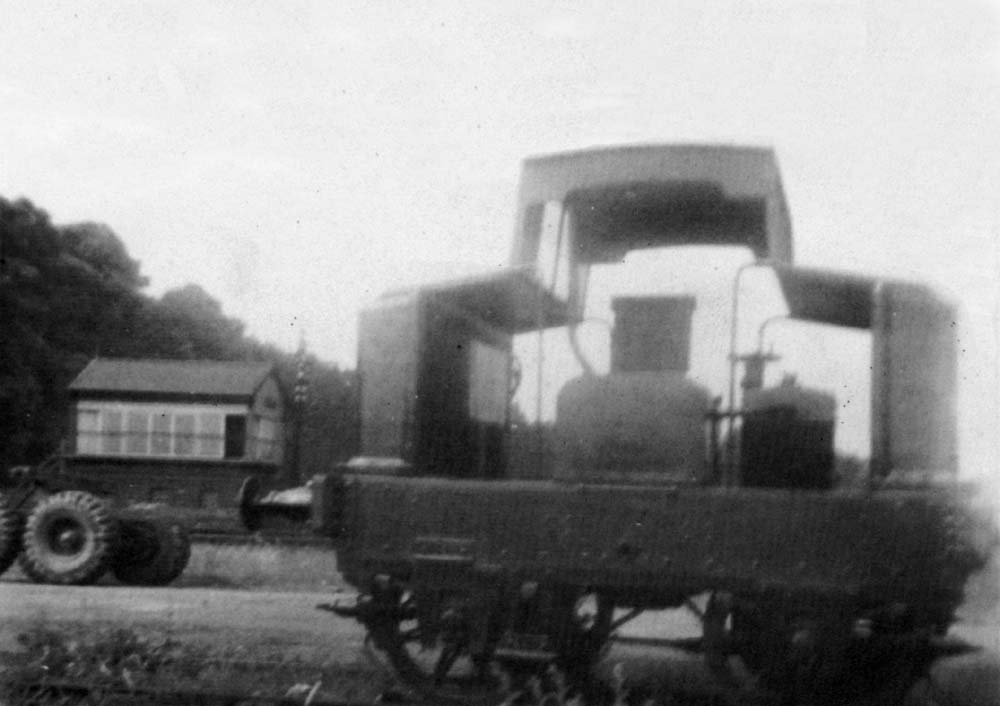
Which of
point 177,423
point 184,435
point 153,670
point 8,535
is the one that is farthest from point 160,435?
point 153,670

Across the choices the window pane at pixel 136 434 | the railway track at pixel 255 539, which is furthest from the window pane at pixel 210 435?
the railway track at pixel 255 539

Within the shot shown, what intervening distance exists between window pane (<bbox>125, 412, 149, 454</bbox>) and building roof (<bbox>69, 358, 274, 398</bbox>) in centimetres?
37

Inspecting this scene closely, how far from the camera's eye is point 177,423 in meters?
21.2

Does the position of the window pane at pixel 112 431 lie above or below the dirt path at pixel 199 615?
above

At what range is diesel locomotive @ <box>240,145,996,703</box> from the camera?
6.03 meters

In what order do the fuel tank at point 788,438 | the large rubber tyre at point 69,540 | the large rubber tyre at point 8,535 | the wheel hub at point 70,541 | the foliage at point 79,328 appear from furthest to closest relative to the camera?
the foliage at point 79,328
the large rubber tyre at point 8,535
the wheel hub at point 70,541
the large rubber tyre at point 69,540
the fuel tank at point 788,438

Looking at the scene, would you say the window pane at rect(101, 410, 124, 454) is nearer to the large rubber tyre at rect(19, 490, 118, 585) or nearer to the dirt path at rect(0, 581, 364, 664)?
the large rubber tyre at rect(19, 490, 118, 585)

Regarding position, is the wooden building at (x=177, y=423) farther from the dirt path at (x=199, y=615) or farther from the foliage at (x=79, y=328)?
the dirt path at (x=199, y=615)

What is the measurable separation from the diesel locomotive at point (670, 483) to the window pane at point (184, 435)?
13.9 metres

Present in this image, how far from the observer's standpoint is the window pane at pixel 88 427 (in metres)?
20.1

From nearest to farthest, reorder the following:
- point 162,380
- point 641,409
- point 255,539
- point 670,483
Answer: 1. point 670,483
2. point 641,409
3. point 255,539
4. point 162,380

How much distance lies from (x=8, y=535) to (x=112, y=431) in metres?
4.70

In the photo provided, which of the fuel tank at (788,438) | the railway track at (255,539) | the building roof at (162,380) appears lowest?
the railway track at (255,539)

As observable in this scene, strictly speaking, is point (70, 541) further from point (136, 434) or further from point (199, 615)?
point (136, 434)
